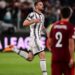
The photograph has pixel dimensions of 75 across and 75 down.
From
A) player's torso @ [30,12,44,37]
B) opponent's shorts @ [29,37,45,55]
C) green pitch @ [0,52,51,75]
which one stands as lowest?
green pitch @ [0,52,51,75]

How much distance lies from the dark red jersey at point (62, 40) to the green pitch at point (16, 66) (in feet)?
17.3

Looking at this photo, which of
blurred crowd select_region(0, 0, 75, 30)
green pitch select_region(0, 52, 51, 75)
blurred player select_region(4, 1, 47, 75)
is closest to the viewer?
blurred player select_region(4, 1, 47, 75)

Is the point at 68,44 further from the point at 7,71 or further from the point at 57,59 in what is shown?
the point at 7,71

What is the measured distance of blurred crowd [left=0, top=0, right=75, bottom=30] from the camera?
71.5ft

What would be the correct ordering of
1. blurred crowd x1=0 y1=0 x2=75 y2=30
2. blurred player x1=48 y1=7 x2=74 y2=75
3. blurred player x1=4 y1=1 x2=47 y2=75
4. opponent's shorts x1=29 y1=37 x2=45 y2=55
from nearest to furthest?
blurred player x1=48 y1=7 x2=74 y2=75 < blurred player x1=4 y1=1 x2=47 y2=75 < opponent's shorts x1=29 y1=37 x2=45 y2=55 < blurred crowd x1=0 y1=0 x2=75 y2=30

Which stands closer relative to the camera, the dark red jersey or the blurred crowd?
the dark red jersey

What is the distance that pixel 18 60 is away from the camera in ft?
59.8

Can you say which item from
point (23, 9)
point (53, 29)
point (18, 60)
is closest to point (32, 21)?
point (53, 29)

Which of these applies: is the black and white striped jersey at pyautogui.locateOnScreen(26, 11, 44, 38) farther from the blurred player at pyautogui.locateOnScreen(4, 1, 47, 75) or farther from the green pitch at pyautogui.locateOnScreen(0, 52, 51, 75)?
the green pitch at pyautogui.locateOnScreen(0, 52, 51, 75)

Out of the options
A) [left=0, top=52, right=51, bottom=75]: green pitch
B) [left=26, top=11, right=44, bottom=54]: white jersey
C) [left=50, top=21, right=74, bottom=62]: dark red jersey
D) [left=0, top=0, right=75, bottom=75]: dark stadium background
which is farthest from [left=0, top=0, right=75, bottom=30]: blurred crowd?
[left=50, top=21, right=74, bottom=62]: dark red jersey

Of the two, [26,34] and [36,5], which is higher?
[36,5]

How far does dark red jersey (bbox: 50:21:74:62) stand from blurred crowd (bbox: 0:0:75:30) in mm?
12314

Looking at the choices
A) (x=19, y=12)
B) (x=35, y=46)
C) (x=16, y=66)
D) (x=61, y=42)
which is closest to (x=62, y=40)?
(x=61, y=42)

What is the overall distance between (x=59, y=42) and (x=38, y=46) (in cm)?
388
